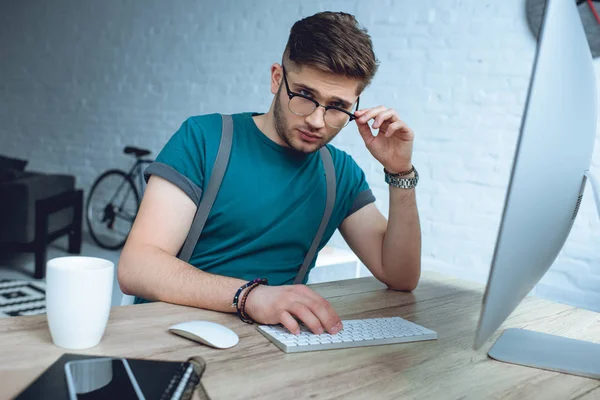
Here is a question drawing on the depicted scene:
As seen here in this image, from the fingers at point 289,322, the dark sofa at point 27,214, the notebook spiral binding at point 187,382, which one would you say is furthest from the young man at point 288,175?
the dark sofa at point 27,214

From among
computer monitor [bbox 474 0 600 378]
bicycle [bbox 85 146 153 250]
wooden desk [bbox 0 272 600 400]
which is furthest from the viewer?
bicycle [bbox 85 146 153 250]

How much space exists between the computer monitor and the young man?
454 millimetres

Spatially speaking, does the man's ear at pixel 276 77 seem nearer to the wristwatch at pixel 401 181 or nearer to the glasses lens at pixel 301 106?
the glasses lens at pixel 301 106

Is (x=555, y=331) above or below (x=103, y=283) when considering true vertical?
below

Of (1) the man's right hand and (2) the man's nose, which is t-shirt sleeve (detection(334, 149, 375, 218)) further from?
(1) the man's right hand

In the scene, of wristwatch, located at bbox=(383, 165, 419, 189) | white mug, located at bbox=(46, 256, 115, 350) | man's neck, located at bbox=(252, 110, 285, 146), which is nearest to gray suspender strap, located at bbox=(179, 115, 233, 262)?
man's neck, located at bbox=(252, 110, 285, 146)

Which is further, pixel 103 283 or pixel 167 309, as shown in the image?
pixel 167 309

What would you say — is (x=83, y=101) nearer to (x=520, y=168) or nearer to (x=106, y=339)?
(x=106, y=339)

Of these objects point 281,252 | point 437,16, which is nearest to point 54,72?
point 437,16

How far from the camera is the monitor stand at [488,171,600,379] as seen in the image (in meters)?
0.81

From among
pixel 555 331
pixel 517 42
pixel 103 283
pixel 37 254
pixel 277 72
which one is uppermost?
pixel 517 42

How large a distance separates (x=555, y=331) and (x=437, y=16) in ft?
Result: 7.16

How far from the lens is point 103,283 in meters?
0.72

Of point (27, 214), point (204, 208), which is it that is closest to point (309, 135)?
point (204, 208)
